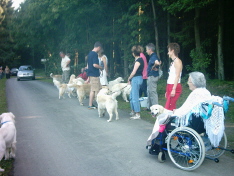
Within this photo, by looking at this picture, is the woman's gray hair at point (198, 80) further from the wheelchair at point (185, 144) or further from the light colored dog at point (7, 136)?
the light colored dog at point (7, 136)

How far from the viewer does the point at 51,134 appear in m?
6.58

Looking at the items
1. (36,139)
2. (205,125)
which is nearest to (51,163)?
(36,139)

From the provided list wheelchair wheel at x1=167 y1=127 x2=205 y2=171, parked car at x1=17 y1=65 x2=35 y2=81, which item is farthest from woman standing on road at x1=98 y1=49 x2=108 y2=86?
parked car at x1=17 y1=65 x2=35 y2=81

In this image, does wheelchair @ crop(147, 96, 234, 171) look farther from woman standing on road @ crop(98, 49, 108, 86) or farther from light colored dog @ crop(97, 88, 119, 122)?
woman standing on road @ crop(98, 49, 108, 86)

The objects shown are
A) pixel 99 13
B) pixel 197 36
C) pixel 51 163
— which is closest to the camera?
pixel 51 163

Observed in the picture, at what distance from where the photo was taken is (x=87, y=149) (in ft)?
17.7

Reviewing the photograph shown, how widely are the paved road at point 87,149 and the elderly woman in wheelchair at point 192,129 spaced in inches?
9.5

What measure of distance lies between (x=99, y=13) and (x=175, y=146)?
63.4 ft

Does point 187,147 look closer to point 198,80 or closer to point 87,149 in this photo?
point 198,80

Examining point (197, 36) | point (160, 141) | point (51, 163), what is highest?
point (197, 36)

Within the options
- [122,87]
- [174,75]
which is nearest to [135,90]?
[174,75]

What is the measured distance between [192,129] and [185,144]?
1.09ft

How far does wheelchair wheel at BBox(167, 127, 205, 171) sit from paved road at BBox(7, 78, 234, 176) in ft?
0.53

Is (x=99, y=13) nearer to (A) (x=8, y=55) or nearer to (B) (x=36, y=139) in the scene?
(B) (x=36, y=139)
